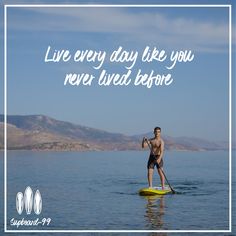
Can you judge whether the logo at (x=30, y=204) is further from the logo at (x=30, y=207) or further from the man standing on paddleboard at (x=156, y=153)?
the man standing on paddleboard at (x=156, y=153)

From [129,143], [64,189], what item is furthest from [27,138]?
[64,189]

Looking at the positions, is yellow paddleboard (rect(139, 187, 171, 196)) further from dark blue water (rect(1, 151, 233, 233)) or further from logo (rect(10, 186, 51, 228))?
logo (rect(10, 186, 51, 228))

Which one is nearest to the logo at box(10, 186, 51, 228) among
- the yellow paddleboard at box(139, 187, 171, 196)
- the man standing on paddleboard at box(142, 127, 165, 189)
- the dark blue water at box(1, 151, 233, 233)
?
the dark blue water at box(1, 151, 233, 233)

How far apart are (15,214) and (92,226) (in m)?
3.44

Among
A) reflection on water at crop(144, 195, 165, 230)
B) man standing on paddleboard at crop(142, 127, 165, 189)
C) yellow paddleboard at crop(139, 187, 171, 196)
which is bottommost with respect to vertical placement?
reflection on water at crop(144, 195, 165, 230)

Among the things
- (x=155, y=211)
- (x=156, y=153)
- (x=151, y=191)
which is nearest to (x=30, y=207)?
(x=155, y=211)

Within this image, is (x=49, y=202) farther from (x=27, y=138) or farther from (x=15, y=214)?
(x=27, y=138)

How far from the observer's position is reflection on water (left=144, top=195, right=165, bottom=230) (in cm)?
1875

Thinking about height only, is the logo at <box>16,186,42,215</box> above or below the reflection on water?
above

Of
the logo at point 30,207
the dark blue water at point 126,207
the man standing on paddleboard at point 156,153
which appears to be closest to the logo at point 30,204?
the logo at point 30,207

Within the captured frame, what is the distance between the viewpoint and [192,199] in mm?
24906

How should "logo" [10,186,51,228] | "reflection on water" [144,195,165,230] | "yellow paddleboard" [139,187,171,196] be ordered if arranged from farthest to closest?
"yellow paddleboard" [139,187,171,196]
"logo" [10,186,51,228]
"reflection on water" [144,195,165,230]

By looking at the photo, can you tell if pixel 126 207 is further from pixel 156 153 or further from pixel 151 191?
pixel 156 153

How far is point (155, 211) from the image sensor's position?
70.5ft
